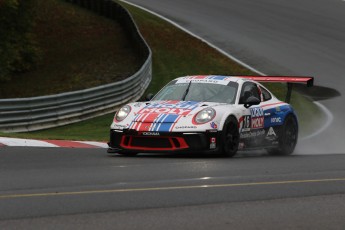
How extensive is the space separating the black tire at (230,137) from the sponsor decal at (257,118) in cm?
72

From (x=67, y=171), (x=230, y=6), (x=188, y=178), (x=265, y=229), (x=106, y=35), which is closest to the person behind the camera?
(x=265, y=229)

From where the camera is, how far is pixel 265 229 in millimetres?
6672

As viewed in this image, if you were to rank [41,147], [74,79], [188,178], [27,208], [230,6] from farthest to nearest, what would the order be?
[230,6] → [74,79] → [41,147] → [188,178] → [27,208]

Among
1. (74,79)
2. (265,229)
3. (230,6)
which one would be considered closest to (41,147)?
(265,229)

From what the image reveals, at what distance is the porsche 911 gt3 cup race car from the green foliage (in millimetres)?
A: 16212

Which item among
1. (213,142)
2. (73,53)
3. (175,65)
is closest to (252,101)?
(213,142)

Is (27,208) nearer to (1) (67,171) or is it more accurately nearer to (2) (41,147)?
(1) (67,171)

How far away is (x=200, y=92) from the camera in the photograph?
13328 mm

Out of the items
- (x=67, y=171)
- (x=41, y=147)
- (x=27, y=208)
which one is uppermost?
(x=27, y=208)

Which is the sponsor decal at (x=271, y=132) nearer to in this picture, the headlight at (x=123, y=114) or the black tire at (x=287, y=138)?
the black tire at (x=287, y=138)

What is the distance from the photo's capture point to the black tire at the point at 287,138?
47.6 feet

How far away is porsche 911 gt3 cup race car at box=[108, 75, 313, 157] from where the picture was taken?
1222 centimetres

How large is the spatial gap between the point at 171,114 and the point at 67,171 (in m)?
2.53

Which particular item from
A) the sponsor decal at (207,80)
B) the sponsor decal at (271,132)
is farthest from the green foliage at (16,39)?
the sponsor decal at (271,132)
